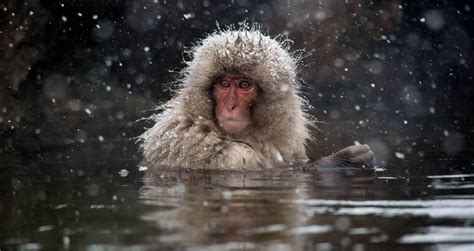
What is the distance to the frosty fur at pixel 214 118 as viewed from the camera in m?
6.30

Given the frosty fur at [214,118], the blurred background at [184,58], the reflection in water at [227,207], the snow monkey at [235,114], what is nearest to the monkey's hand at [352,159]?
the snow monkey at [235,114]

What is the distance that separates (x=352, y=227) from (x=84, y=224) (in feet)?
3.49

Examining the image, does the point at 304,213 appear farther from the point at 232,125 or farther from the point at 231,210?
the point at 232,125

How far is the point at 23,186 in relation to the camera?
519 centimetres

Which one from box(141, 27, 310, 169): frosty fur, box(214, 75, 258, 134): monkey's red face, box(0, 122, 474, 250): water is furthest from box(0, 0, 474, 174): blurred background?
box(0, 122, 474, 250): water

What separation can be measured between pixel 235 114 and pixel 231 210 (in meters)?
2.81

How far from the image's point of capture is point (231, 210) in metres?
3.58

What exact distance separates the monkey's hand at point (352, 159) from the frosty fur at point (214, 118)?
0.42m

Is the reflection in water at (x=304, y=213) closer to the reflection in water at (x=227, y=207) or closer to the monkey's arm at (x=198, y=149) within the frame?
the reflection in water at (x=227, y=207)

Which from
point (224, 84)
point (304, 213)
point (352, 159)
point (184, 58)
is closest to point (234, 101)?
point (224, 84)

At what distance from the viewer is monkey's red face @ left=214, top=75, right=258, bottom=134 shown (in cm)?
634

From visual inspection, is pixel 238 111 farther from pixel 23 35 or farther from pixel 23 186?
pixel 23 35

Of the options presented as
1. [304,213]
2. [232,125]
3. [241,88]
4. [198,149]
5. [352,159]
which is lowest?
[304,213]

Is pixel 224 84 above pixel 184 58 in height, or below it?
below
